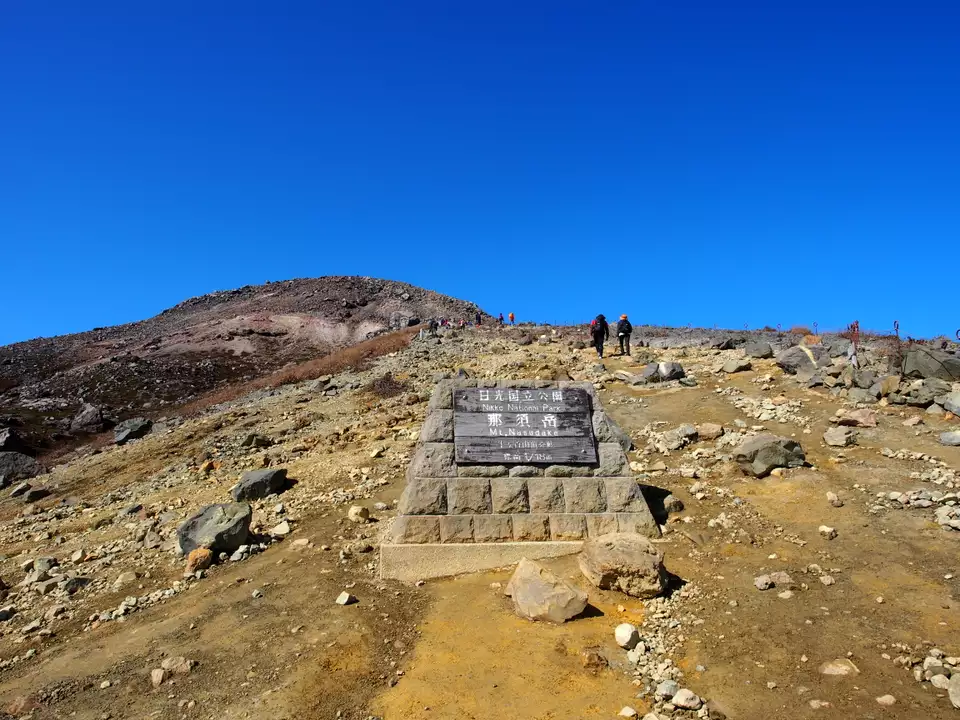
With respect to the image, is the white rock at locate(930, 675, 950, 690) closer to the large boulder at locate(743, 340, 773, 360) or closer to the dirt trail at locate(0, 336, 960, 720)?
the dirt trail at locate(0, 336, 960, 720)

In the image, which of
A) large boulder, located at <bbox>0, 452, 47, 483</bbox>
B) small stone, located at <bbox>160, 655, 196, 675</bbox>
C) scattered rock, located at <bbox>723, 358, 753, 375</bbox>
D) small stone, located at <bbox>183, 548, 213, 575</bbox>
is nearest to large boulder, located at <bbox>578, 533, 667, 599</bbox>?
small stone, located at <bbox>160, 655, 196, 675</bbox>

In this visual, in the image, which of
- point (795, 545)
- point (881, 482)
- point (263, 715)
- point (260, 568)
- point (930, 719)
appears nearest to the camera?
point (930, 719)

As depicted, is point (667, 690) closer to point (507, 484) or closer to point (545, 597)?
point (545, 597)

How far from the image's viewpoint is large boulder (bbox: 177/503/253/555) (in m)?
8.70

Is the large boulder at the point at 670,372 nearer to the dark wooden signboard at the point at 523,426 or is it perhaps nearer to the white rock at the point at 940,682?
the dark wooden signboard at the point at 523,426

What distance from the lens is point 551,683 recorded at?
5191mm

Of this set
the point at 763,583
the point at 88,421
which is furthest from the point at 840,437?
the point at 88,421

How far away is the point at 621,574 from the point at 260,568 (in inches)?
189

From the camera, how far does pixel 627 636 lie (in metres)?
5.68

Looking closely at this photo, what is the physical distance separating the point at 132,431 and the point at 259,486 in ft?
49.9

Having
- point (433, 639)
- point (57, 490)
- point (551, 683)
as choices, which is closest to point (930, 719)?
point (551, 683)

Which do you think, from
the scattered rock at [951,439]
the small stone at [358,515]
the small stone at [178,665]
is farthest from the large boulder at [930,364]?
the small stone at [178,665]

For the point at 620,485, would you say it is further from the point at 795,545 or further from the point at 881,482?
the point at 881,482

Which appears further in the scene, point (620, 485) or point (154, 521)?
point (154, 521)
